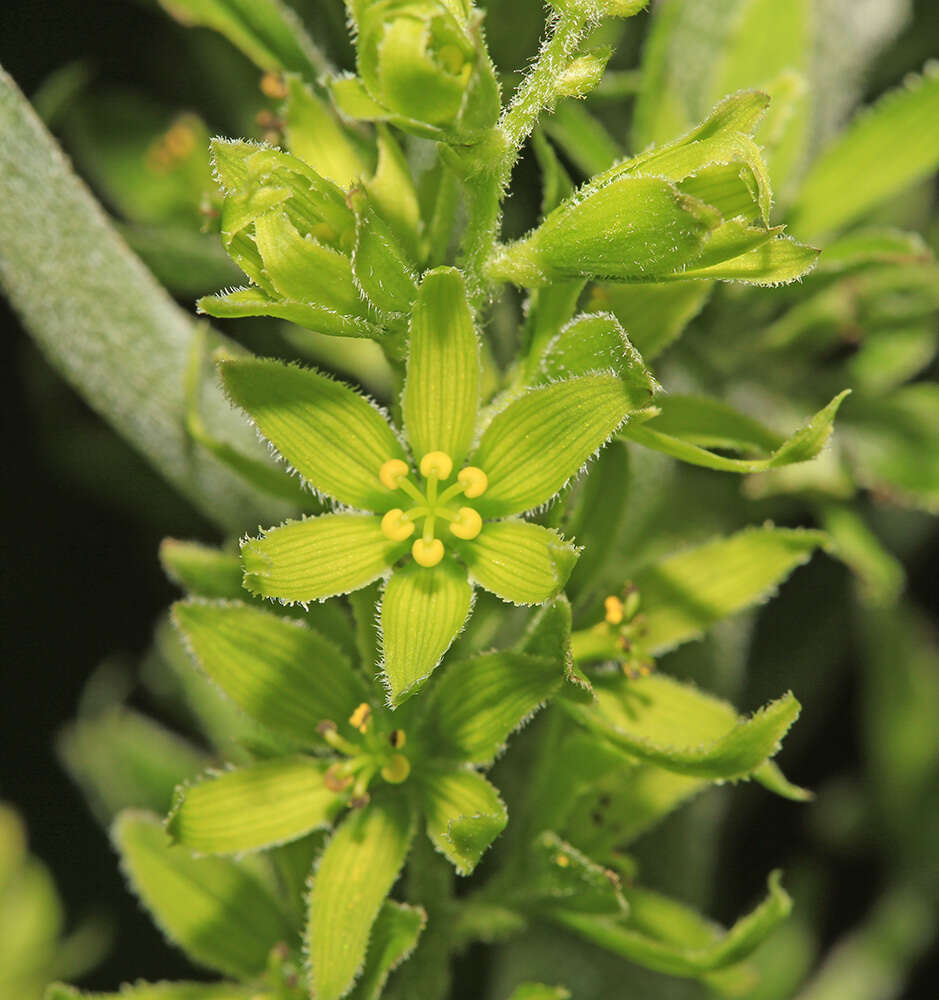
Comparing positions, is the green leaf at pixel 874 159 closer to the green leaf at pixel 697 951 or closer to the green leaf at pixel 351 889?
the green leaf at pixel 697 951

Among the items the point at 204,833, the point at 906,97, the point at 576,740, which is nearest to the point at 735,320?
the point at 906,97

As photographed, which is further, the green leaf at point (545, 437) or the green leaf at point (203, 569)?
the green leaf at point (203, 569)

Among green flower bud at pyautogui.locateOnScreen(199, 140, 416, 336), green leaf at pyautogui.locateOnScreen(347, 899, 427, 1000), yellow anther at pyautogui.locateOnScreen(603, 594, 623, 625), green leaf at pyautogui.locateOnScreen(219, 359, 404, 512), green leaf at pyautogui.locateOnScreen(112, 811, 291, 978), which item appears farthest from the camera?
green leaf at pyautogui.locateOnScreen(112, 811, 291, 978)

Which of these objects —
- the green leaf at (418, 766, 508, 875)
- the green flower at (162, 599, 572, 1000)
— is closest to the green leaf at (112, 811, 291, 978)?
the green flower at (162, 599, 572, 1000)

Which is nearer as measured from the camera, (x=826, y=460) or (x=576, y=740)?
(x=576, y=740)

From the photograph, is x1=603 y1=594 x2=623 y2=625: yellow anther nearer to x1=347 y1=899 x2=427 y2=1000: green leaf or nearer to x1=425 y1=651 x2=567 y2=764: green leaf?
x1=425 y1=651 x2=567 y2=764: green leaf

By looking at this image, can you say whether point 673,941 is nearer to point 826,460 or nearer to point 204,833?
point 204,833

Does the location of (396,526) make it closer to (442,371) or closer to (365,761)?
(442,371)

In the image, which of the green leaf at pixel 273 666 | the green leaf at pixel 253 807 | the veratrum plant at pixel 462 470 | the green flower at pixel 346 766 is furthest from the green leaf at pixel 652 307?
the green leaf at pixel 253 807
